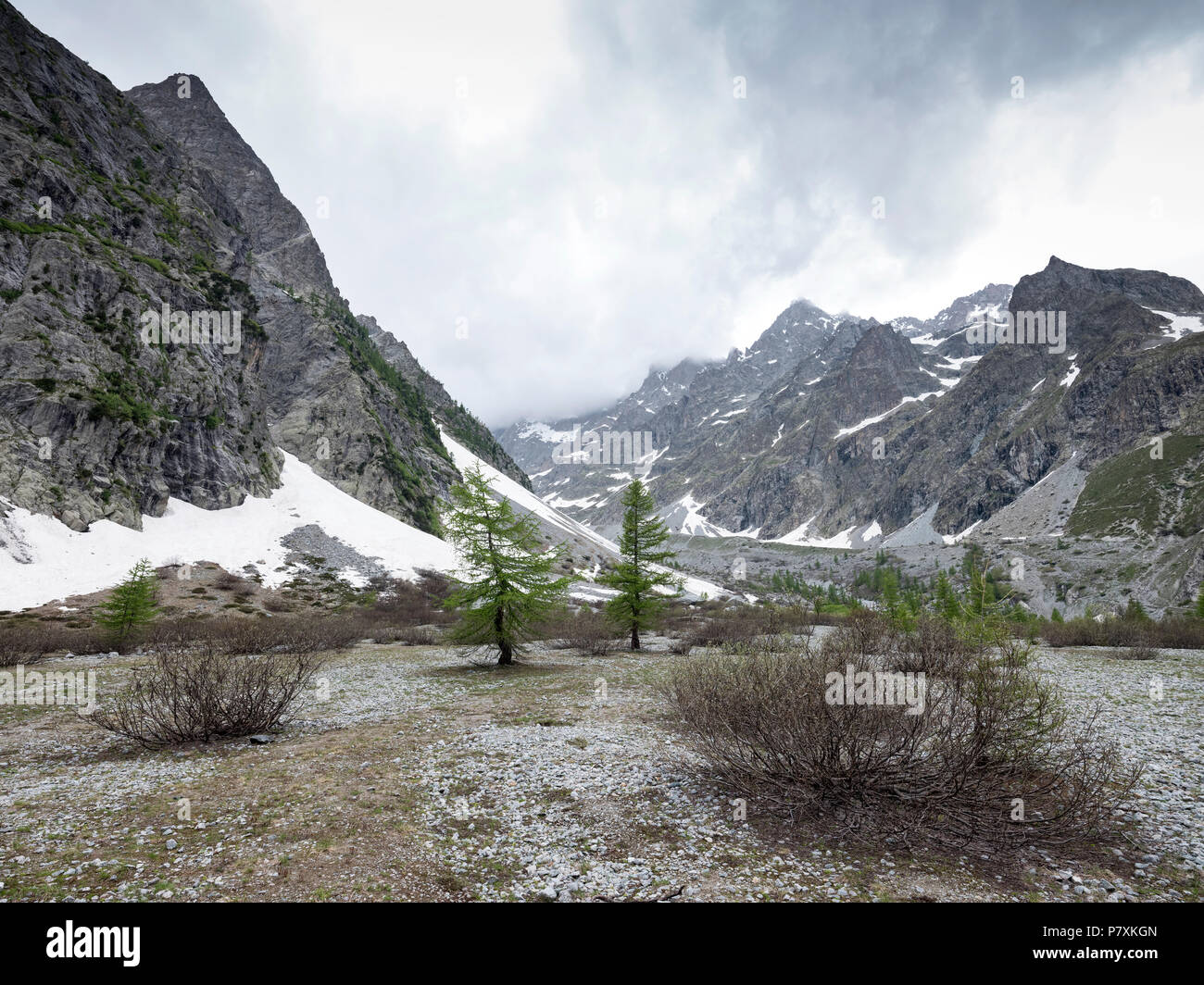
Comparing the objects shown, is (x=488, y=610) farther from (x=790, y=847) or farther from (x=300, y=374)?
(x=300, y=374)

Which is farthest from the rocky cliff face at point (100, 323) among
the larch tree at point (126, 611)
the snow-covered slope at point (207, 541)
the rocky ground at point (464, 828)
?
the rocky ground at point (464, 828)

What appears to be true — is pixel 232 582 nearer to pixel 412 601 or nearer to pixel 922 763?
pixel 412 601

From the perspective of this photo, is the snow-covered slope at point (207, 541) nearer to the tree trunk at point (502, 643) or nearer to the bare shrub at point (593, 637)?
the bare shrub at point (593, 637)

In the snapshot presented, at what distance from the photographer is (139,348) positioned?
210 feet

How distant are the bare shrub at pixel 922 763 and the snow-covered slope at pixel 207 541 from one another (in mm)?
35609

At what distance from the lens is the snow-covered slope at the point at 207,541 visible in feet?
131

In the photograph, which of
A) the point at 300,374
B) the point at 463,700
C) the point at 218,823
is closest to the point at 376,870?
the point at 218,823

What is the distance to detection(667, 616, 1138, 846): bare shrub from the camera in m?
7.04

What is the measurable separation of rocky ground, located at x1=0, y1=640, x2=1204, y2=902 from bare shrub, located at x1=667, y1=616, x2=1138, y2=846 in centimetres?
47

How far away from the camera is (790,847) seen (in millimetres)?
6863

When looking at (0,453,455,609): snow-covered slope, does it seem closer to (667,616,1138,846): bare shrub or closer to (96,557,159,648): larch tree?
(96,557,159,648): larch tree

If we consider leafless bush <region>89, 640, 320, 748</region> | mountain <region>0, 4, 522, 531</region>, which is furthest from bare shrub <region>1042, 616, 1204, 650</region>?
leafless bush <region>89, 640, 320, 748</region>

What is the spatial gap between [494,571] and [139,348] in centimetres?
6931
